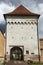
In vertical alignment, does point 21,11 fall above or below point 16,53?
above

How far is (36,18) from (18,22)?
2541 millimetres

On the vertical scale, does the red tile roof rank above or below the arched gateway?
above

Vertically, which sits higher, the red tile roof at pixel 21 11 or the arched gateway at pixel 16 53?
the red tile roof at pixel 21 11

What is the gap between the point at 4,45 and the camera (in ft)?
117

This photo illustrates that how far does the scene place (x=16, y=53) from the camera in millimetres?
36469

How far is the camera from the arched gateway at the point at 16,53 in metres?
36.2

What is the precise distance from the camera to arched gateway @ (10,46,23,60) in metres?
36.2

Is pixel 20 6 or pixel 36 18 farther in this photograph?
pixel 20 6

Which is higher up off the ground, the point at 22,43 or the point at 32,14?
the point at 32,14

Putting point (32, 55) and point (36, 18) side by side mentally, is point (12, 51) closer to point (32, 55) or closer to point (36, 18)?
point (32, 55)

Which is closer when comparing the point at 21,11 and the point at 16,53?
the point at 16,53

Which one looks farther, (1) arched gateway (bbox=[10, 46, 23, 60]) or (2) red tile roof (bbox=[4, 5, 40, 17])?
(2) red tile roof (bbox=[4, 5, 40, 17])

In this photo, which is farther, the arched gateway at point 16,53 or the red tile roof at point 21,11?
the red tile roof at point 21,11

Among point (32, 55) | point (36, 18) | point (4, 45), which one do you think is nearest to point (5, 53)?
point (4, 45)
